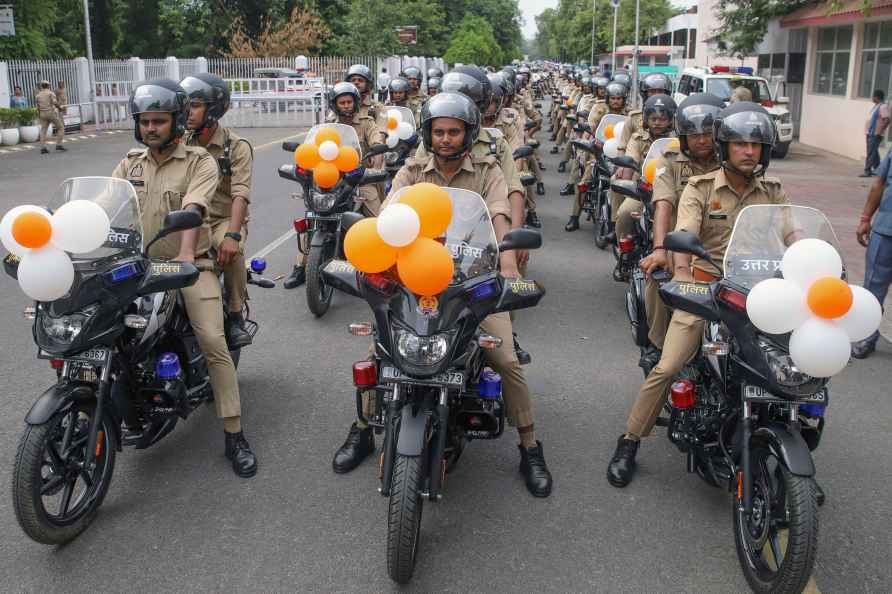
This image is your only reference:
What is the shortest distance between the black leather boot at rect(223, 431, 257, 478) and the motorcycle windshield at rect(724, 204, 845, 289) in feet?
8.46

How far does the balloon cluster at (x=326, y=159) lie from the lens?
7703 mm

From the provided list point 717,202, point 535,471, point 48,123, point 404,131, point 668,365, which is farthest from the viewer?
point 48,123

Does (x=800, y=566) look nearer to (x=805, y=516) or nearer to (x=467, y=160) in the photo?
(x=805, y=516)

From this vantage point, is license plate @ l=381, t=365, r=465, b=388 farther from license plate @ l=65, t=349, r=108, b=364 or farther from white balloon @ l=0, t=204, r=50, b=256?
white balloon @ l=0, t=204, r=50, b=256

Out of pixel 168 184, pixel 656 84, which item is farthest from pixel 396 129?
pixel 168 184

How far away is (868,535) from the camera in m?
4.03

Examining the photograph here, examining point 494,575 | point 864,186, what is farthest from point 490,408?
point 864,186

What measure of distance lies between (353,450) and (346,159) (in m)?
3.77

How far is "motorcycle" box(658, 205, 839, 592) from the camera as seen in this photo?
3383mm

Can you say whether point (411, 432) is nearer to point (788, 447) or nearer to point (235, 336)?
point (788, 447)

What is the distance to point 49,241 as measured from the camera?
3701 millimetres

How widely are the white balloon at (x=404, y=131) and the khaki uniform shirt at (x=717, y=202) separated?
5.74 m

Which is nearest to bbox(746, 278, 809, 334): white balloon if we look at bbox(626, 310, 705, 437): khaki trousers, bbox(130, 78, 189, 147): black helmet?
bbox(626, 310, 705, 437): khaki trousers

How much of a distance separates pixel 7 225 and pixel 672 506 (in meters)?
3.31
